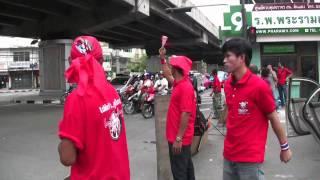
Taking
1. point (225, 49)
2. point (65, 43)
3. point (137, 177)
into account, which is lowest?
point (137, 177)

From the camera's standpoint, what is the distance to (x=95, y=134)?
294 centimetres

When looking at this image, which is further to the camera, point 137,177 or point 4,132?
point 4,132

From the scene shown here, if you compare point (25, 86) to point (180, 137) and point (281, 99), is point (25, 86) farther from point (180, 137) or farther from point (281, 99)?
point (180, 137)

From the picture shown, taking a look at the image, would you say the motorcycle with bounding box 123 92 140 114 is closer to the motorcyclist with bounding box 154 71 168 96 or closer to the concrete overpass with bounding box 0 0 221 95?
the motorcyclist with bounding box 154 71 168 96

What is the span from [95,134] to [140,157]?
22.7 feet

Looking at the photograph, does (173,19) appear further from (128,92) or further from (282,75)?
(282,75)

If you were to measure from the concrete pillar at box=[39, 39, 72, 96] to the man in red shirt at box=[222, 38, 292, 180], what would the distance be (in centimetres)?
2945

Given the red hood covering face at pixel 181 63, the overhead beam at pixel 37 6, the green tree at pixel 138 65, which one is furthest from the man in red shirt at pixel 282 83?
the green tree at pixel 138 65

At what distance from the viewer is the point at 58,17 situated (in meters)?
31.5

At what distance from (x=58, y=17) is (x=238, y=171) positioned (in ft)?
93.4

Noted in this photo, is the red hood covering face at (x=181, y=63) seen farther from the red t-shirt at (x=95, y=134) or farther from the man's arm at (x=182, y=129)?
the red t-shirt at (x=95, y=134)

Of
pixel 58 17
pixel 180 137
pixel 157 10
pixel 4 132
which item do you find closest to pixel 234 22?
pixel 157 10

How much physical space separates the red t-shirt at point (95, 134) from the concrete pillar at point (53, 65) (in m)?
30.4

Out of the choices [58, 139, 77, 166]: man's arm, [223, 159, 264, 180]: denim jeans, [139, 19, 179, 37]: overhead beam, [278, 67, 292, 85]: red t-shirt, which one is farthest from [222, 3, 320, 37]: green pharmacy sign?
[58, 139, 77, 166]: man's arm
